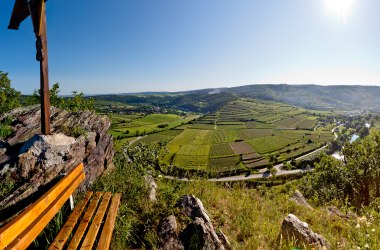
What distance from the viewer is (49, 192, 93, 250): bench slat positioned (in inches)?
133

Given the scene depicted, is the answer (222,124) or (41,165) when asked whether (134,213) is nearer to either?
(41,165)

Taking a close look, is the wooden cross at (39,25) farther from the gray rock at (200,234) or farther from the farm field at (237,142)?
the farm field at (237,142)

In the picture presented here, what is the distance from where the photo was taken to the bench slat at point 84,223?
3.43 meters

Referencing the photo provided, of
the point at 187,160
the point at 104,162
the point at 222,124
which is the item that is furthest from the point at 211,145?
the point at 104,162

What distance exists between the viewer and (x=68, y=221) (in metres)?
4.01

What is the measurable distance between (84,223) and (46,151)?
2.02m

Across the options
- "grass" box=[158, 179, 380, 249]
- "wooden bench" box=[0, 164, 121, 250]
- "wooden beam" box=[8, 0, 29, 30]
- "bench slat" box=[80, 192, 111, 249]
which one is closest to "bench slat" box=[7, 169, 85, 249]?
"wooden bench" box=[0, 164, 121, 250]

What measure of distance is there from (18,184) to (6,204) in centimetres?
57

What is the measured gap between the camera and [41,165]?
4.84m

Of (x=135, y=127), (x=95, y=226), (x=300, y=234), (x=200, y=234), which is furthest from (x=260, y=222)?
(x=135, y=127)

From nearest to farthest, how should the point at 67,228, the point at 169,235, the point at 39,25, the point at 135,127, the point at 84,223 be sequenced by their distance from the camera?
the point at 67,228, the point at 84,223, the point at 169,235, the point at 39,25, the point at 135,127

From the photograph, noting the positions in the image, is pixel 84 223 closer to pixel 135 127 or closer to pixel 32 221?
pixel 32 221

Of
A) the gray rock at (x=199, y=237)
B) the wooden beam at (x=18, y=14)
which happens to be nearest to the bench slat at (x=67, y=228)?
the gray rock at (x=199, y=237)

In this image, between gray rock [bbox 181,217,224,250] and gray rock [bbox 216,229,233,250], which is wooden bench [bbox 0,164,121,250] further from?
gray rock [bbox 216,229,233,250]
